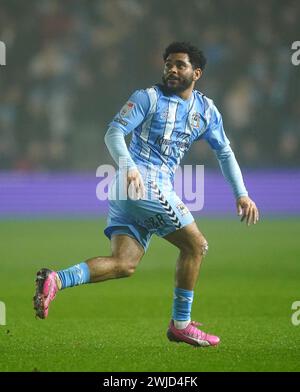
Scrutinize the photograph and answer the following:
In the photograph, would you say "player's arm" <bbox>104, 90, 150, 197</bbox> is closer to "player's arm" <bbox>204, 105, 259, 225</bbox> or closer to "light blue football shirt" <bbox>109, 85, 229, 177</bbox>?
"light blue football shirt" <bbox>109, 85, 229, 177</bbox>

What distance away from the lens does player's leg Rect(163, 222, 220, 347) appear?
7035 millimetres

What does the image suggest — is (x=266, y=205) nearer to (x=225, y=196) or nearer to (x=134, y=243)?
(x=225, y=196)

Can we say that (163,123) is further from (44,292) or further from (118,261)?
(44,292)

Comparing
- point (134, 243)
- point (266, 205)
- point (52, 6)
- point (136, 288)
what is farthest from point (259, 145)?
point (134, 243)

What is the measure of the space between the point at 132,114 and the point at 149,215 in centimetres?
67

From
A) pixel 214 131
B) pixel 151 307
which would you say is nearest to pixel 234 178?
pixel 214 131

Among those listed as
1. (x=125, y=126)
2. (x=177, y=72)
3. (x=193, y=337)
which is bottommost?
(x=193, y=337)

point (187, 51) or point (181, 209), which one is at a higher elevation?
point (187, 51)

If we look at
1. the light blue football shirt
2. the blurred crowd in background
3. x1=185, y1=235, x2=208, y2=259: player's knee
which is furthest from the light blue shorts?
the blurred crowd in background

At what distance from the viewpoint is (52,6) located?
843 inches

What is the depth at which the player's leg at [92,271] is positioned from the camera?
6668 millimetres

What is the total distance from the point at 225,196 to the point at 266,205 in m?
0.70

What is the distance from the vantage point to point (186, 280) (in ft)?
23.5

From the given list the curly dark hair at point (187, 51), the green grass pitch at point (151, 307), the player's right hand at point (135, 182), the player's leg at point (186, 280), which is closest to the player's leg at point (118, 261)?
the player's leg at point (186, 280)
